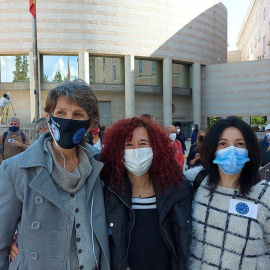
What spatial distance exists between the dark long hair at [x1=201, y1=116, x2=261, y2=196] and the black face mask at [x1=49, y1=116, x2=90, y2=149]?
1031mm

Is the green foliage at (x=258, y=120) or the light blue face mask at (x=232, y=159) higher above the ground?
the green foliage at (x=258, y=120)

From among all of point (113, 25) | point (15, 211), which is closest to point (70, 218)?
point (15, 211)

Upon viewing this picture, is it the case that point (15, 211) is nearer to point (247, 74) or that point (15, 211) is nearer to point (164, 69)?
point (164, 69)

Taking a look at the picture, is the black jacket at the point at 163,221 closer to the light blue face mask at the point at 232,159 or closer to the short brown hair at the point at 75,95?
the light blue face mask at the point at 232,159

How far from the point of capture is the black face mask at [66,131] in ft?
6.43

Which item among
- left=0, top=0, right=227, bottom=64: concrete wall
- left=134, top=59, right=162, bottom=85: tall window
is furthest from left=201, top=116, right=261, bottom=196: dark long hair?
left=134, top=59, right=162, bottom=85: tall window

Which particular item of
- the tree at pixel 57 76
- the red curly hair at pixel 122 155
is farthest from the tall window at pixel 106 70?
the red curly hair at pixel 122 155

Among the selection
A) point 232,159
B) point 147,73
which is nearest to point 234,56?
point 147,73

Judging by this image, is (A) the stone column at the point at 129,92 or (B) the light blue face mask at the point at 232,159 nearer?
(B) the light blue face mask at the point at 232,159

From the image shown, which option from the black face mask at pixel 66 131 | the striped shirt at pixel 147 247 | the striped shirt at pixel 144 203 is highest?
the black face mask at pixel 66 131

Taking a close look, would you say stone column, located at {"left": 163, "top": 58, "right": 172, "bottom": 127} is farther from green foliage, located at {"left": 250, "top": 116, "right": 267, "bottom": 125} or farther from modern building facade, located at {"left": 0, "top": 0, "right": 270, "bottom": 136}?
green foliage, located at {"left": 250, "top": 116, "right": 267, "bottom": 125}

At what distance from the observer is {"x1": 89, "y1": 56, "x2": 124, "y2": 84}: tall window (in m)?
26.6

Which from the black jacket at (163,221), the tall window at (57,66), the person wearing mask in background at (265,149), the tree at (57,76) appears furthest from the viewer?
the tree at (57,76)

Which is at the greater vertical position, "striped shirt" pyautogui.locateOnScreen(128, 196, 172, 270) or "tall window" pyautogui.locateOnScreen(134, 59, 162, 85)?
"tall window" pyautogui.locateOnScreen(134, 59, 162, 85)
